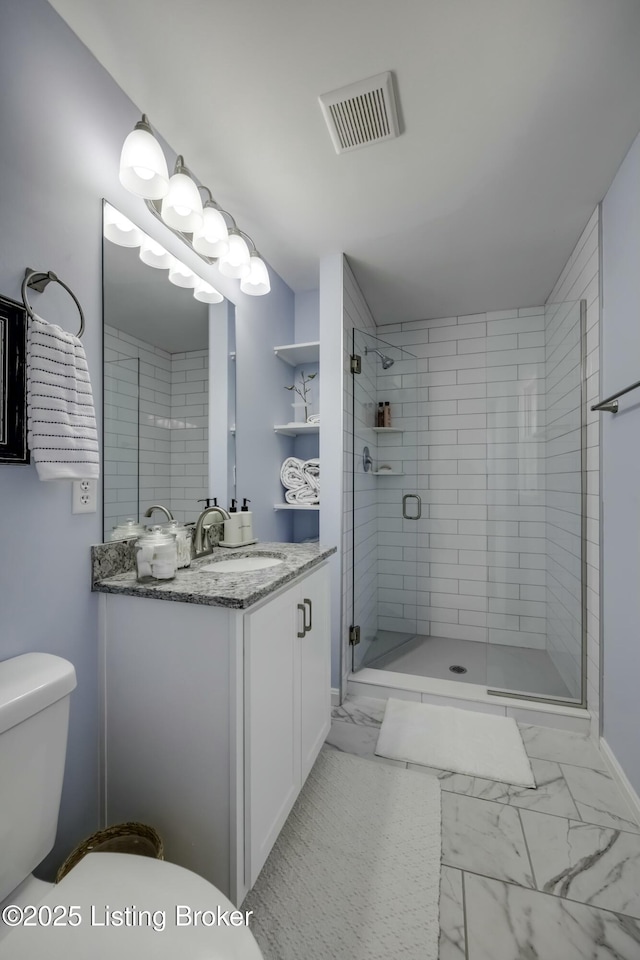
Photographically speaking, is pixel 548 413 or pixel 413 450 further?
pixel 413 450

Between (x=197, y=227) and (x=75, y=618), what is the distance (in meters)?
1.38

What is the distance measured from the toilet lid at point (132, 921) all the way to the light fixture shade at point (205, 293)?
1.79m

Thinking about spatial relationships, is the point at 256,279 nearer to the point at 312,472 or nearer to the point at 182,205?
the point at 182,205

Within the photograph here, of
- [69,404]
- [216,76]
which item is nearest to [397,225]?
[216,76]

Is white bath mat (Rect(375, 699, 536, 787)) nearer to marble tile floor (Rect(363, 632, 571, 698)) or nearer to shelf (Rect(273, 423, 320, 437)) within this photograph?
marble tile floor (Rect(363, 632, 571, 698))

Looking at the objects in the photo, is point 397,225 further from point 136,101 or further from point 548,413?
point 548,413

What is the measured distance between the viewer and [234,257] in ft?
5.56

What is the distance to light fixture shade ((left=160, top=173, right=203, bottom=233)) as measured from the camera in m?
1.32

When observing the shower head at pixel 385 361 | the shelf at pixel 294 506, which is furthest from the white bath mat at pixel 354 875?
the shower head at pixel 385 361

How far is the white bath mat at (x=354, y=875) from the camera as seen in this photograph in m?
1.03

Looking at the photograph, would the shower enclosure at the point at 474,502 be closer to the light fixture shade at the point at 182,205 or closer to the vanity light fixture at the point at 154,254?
the vanity light fixture at the point at 154,254

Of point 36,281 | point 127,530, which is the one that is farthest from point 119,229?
point 127,530

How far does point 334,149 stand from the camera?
4.95 feet

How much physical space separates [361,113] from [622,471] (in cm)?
161
